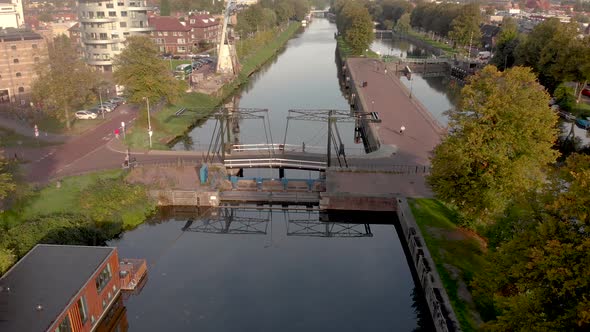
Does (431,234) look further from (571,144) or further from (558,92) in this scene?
(558,92)

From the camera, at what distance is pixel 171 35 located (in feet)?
342

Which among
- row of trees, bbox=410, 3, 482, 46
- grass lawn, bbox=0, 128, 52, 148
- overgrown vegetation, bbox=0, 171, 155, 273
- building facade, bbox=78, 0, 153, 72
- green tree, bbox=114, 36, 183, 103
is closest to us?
overgrown vegetation, bbox=0, 171, 155, 273

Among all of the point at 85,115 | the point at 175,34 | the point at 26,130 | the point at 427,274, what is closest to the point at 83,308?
the point at 427,274

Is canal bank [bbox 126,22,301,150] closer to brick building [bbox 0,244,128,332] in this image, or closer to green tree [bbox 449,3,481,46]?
brick building [bbox 0,244,128,332]

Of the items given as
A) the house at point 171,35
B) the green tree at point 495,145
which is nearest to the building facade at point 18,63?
the house at point 171,35

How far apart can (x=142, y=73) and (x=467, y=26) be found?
81026 millimetres

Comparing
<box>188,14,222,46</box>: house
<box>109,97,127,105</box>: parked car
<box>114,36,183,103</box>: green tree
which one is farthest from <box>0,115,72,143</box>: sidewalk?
<box>188,14,222,46</box>: house

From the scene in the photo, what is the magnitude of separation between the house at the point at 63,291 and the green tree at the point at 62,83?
90.0ft

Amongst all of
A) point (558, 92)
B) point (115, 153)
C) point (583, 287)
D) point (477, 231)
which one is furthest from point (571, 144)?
point (115, 153)

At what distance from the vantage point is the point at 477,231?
2869 centimetres

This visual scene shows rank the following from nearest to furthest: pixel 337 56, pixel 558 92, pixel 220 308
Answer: pixel 220 308 → pixel 558 92 → pixel 337 56

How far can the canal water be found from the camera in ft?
78.6

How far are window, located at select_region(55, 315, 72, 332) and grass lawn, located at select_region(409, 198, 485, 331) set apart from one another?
1678 cm

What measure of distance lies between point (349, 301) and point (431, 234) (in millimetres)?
6910
